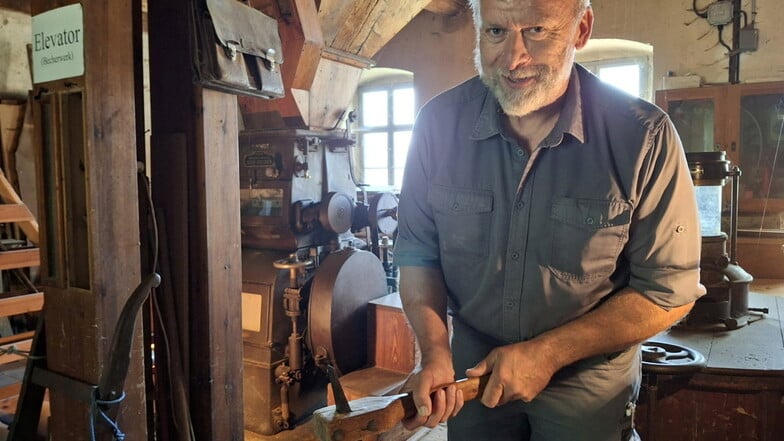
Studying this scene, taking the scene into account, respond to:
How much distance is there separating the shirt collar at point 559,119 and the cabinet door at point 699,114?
4.94 meters

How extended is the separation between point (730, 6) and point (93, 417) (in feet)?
20.7

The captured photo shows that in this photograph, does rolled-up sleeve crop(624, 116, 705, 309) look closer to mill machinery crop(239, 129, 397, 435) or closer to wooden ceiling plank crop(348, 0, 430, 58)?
mill machinery crop(239, 129, 397, 435)

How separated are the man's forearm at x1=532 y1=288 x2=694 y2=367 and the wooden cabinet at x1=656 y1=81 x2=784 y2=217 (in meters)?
5.05

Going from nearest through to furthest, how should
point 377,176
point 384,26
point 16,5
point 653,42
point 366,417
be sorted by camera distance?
point 366,417, point 384,26, point 16,5, point 653,42, point 377,176

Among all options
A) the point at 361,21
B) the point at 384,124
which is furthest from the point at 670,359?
the point at 384,124

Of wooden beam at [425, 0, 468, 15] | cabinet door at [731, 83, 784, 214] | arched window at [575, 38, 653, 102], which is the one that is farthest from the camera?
arched window at [575, 38, 653, 102]

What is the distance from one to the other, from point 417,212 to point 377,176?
283 inches

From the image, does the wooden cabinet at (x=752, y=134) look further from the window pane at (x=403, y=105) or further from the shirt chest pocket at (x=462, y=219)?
the shirt chest pocket at (x=462, y=219)

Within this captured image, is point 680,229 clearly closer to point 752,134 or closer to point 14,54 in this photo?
point 752,134

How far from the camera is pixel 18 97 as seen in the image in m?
4.98

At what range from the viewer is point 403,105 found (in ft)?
27.5

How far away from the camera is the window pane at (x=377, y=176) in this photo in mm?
8555

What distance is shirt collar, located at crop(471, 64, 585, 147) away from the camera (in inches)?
52.0

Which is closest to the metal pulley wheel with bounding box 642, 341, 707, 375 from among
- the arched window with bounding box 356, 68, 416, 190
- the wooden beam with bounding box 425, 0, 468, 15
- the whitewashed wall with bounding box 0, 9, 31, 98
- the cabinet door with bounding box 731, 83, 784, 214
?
the cabinet door with bounding box 731, 83, 784, 214
